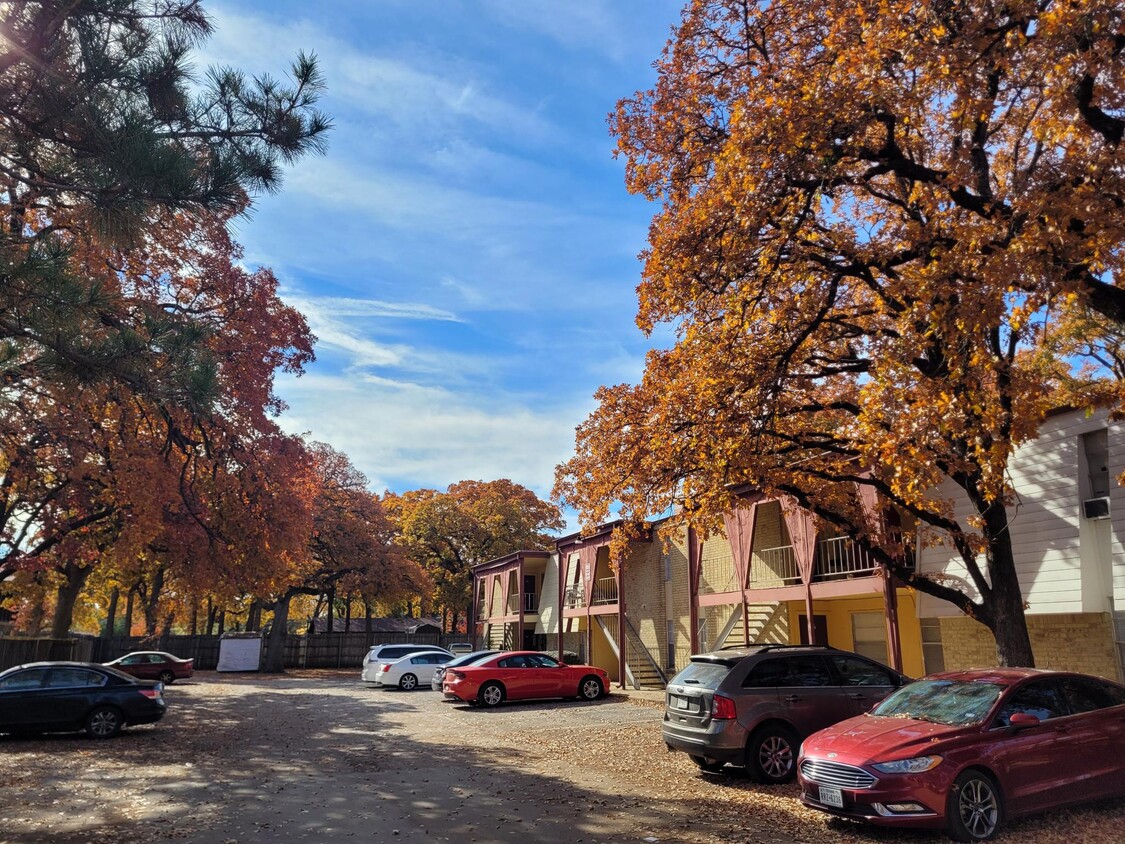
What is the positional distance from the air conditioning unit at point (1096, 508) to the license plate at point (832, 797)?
832 cm

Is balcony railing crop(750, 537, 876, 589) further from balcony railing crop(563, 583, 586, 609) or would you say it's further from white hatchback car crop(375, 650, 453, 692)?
white hatchback car crop(375, 650, 453, 692)

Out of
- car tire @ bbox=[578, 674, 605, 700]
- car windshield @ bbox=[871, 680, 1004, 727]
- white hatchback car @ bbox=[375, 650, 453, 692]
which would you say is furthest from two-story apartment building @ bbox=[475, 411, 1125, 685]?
white hatchback car @ bbox=[375, 650, 453, 692]

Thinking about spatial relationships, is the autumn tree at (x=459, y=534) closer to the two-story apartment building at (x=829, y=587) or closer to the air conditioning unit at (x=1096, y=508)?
the two-story apartment building at (x=829, y=587)

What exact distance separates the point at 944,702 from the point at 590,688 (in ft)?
51.0

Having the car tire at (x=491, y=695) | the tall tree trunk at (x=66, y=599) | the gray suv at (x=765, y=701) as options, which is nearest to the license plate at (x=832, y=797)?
the gray suv at (x=765, y=701)

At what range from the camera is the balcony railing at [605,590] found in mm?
30188

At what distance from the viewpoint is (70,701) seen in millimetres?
14633

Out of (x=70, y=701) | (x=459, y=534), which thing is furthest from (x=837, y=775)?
(x=459, y=534)

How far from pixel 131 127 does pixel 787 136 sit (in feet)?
22.8

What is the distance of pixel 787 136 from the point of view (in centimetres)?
934

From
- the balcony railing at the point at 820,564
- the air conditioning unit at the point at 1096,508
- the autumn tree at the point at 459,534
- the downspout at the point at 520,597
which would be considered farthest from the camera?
the autumn tree at the point at 459,534

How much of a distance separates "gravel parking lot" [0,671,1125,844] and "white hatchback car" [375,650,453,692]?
12.7 meters

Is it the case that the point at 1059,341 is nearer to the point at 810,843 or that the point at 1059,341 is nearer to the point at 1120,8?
the point at 1120,8

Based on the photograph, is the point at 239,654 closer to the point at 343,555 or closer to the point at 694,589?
the point at 343,555
